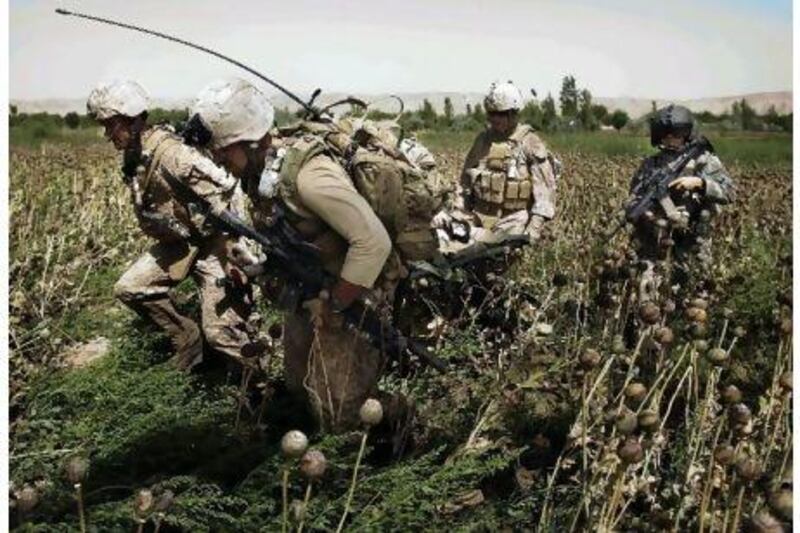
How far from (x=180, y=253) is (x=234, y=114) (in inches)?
71.8

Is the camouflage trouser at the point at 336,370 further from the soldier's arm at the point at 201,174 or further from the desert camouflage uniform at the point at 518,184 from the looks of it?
the desert camouflage uniform at the point at 518,184

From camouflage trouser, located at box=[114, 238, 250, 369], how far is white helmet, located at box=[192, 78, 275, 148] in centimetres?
158

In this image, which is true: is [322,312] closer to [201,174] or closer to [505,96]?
[201,174]

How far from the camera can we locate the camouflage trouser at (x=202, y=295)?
14.7ft

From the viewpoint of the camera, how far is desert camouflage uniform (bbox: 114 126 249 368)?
4.29 m

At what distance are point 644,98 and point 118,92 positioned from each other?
2319mm

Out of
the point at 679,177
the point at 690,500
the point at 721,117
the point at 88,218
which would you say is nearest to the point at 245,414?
the point at 690,500

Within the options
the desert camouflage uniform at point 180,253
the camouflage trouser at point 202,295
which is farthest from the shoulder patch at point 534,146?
the camouflage trouser at point 202,295

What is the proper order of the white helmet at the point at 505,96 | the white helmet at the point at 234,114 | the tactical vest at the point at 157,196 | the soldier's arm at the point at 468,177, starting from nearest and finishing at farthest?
the white helmet at the point at 234,114 → the tactical vest at the point at 157,196 → the white helmet at the point at 505,96 → the soldier's arm at the point at 468,177

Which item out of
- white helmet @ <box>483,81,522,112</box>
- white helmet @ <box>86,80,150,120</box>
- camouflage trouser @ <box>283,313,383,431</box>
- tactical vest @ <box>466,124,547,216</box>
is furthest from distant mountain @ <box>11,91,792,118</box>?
tactical vest @ <box>466,124,547,216</box>

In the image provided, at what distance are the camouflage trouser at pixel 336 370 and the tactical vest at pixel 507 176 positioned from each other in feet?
7.95

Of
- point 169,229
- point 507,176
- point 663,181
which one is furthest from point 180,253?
point 663,181

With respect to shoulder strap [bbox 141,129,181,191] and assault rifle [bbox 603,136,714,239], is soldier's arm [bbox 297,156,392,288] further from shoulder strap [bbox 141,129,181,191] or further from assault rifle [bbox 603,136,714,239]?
assault rifle [bbox 603,136,714,239]

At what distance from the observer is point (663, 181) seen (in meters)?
4.89
